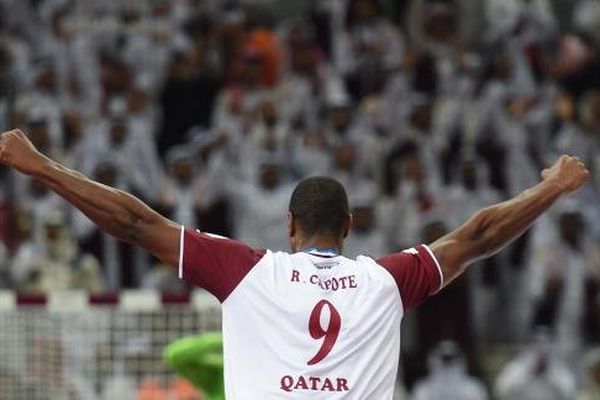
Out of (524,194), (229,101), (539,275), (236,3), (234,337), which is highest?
(236,3)

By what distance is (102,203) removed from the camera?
623cm

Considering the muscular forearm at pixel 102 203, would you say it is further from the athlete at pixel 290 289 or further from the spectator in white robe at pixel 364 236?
the spectator in white robe at pixel 364 236

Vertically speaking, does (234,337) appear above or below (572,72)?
below

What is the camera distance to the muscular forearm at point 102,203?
6.21 m

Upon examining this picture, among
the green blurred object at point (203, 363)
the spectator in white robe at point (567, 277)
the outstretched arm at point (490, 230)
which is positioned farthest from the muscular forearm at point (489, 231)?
the spectator in white robe at point (567, 277)

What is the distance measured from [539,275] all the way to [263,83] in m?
4.04

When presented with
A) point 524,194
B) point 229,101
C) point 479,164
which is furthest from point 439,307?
point 524,194

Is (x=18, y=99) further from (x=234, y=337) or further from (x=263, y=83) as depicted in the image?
(x=234, y=337)

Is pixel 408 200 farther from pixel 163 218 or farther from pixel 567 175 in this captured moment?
pixel 163 218

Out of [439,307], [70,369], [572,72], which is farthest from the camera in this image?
[572,72]

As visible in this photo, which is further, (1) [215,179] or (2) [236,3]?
(2) [236,3]

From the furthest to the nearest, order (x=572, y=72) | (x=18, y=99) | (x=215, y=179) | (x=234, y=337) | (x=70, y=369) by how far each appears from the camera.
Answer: (x=572, y=72), (x=18, y=99), (x=215, y=179), (x=70, y=369), (x=234, y=337)

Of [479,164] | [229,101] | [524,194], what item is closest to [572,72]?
[479,164]

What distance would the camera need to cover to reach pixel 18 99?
18.6 meters
